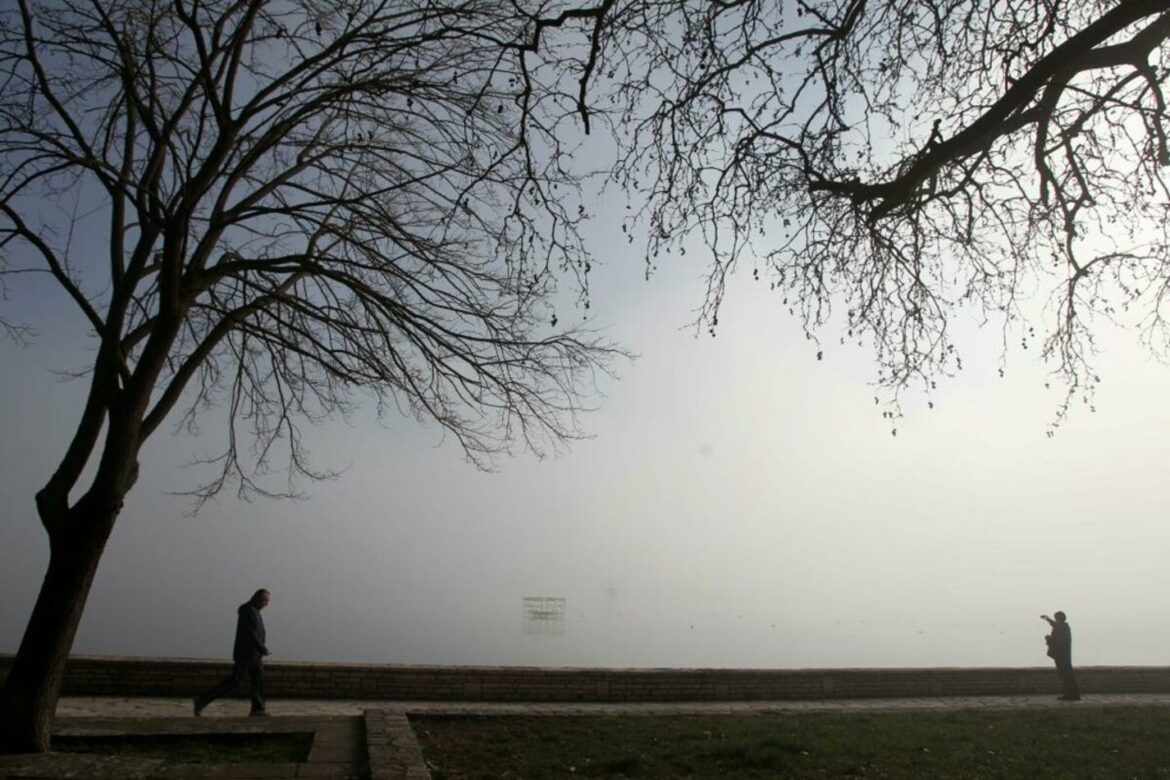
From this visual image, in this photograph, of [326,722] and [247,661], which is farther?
[247,661]

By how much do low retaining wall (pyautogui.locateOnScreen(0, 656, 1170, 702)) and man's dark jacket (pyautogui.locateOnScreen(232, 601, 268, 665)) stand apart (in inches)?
59.6

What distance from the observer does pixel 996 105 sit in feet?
22.9

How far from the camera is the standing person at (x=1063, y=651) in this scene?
49.0 ft

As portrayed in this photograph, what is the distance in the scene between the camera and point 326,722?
9406mm

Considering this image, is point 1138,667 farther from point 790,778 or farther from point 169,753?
point 169,753

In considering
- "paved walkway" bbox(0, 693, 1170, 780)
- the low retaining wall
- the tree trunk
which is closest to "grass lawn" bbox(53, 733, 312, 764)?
"paved walkway" bbox(0, 693, 1170, 780)

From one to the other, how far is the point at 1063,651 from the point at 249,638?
12.9 m

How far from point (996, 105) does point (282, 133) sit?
6.92 metres

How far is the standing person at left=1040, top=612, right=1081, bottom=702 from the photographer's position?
49.0 ft

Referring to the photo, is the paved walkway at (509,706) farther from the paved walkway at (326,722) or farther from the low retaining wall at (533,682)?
the low retaining wall at (533,682)

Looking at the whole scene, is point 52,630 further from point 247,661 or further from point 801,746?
point 801,746

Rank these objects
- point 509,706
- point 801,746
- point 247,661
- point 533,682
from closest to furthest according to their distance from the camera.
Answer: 1. point 801,746
2. point 247,661
3. point 509,706
4. point 533,682

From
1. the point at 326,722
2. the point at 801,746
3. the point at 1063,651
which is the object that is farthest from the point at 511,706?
the point at 1063,651

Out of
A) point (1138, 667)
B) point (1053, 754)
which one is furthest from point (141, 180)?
point (1138, 667)
